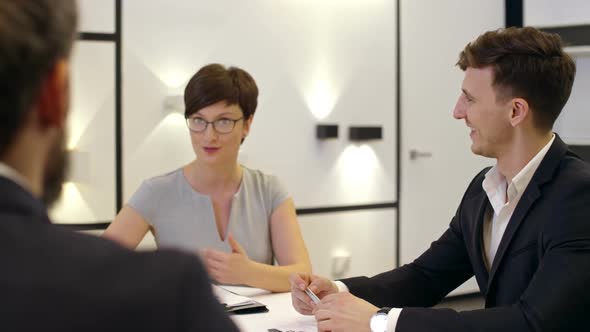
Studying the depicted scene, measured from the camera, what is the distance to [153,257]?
0.67 metres

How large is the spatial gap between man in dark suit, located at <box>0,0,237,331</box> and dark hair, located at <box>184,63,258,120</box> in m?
2.27

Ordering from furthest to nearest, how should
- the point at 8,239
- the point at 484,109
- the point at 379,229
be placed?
the point at 379,229 → the point at 484,109 → the point at 8,239

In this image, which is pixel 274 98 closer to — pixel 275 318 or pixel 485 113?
pixel 485 113

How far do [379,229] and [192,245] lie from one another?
2512mm

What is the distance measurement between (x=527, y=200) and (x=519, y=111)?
341mm

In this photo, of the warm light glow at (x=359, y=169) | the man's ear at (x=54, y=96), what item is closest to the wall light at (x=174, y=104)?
the warm light glow at (x=359, y=169)

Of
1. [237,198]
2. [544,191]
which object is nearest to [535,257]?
[544,191]

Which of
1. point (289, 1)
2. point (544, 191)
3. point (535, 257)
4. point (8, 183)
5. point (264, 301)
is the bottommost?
point (264, 301)

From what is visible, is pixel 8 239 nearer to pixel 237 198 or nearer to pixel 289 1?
pixel 237 198

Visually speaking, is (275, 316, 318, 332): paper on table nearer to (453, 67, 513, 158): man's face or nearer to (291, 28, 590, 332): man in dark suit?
(291, 28, 590, 332): man in dark suit

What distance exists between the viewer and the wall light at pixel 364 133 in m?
4.98

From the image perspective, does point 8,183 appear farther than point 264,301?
No

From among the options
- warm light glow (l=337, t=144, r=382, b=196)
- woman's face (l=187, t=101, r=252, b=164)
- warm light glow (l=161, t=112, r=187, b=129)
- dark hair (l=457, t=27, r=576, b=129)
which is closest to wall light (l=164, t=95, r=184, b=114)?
warm light glow (l=161, t=112, r=187, b=129)

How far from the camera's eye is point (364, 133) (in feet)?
16.4
